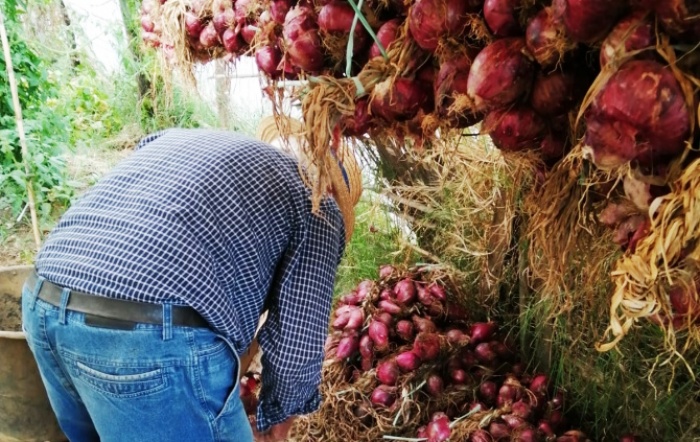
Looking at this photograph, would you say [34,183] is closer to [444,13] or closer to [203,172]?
[203,172]

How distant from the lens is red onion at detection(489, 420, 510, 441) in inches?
56.8

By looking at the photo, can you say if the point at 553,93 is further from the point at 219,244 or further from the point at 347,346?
the point at 347,346

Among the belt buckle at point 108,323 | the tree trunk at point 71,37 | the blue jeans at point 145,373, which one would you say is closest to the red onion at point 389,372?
the blue jeans at point 145,373

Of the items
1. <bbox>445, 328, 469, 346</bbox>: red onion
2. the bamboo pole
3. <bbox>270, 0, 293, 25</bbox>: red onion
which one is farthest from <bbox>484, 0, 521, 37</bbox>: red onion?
the bamboo pole

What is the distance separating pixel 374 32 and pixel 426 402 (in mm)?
1218

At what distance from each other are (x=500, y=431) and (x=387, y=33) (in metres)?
1.12

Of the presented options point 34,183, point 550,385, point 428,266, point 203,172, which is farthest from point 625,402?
point 34,183

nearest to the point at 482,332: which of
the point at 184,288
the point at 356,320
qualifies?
the point at 356,320

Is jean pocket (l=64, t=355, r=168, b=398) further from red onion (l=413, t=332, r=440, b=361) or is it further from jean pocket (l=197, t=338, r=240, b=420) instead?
red onion (l=413, t=332, r=440, b=361)

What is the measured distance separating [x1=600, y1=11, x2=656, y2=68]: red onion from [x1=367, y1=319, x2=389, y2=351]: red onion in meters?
1.33

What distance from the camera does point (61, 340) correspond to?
112 cm

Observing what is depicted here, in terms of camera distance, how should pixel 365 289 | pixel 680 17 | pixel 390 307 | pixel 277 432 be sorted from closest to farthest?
pixel 680 17 < pixel 277 432 < pixel 390 307 < pixel 365 289

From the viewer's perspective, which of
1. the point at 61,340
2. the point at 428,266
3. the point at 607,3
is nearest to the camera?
the point at 607,3

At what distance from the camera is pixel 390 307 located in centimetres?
182
